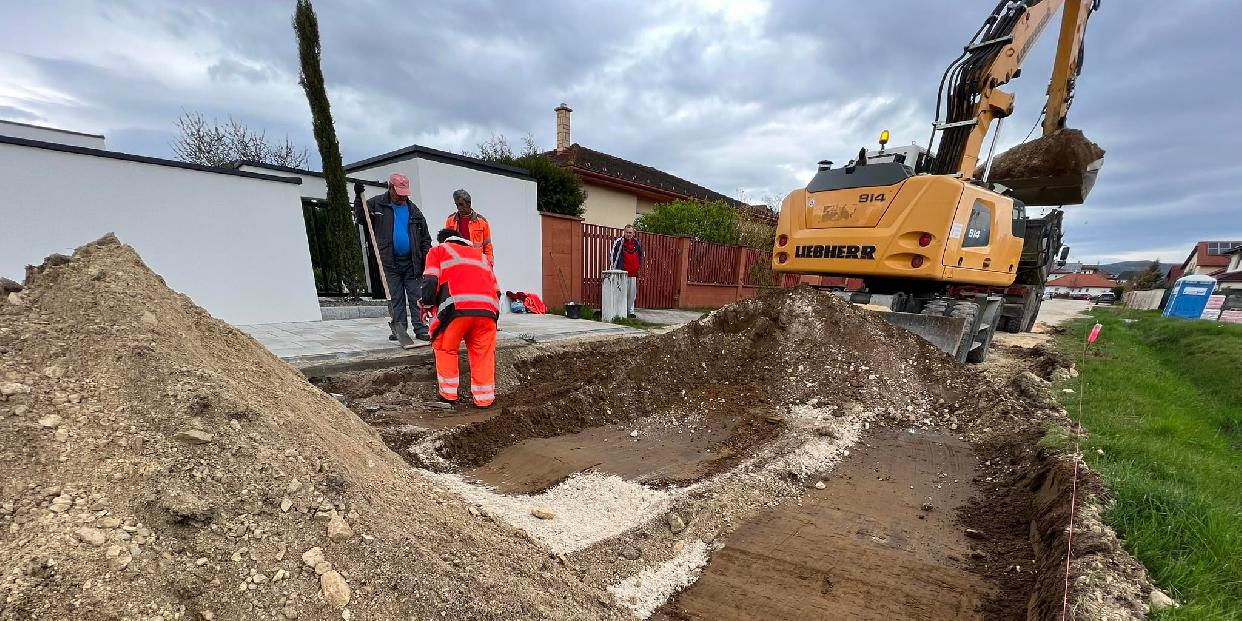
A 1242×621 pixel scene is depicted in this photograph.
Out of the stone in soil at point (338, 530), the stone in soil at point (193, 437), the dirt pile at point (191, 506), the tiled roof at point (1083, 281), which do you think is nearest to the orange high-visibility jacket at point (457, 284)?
the dirt pile at point (191, 506)

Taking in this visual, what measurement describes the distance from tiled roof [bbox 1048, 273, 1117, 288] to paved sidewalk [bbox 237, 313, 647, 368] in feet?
303

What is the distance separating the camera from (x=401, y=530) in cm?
170

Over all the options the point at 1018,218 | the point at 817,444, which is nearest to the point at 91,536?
the point at 817,444

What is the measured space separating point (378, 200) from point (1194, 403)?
886cm

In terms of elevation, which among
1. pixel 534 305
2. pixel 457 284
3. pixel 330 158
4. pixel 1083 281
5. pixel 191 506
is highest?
pixel 330 158

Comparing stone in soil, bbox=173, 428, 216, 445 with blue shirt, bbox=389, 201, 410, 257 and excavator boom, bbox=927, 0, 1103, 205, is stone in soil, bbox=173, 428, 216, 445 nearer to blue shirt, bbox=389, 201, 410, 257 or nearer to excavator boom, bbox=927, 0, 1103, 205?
blue shirt, bbox=389, 201, 410, 257

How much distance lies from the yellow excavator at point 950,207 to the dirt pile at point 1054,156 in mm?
17

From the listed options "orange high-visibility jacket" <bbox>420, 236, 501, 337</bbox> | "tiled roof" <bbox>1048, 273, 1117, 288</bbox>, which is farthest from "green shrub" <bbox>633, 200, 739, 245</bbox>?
"tiled roof" <bbox>1048, 273, 1117, 288</bbox>

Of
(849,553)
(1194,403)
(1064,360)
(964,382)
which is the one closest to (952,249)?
(964,382)

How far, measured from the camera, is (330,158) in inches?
334

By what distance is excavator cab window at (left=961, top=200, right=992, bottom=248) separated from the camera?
18.3ft

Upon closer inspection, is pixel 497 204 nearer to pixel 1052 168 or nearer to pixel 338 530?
pixel 338 530

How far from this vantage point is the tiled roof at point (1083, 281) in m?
75.5

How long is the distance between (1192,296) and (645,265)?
54.8 feet
